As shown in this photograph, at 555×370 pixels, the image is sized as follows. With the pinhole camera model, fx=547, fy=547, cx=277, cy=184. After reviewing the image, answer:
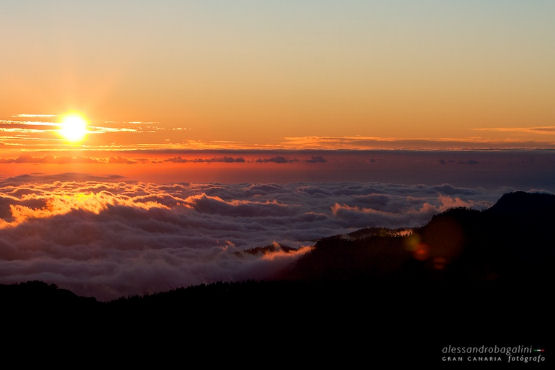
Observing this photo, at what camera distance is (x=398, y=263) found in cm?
15075

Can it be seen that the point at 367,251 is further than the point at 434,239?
Yes

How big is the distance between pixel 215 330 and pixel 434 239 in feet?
352

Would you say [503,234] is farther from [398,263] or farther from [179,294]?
[179,294]

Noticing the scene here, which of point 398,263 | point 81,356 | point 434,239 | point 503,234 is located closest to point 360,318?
point 81,356

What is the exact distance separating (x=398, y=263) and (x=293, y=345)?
3756 inches

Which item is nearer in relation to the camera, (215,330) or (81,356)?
(81,356)

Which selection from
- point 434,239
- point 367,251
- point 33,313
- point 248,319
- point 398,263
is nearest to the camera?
point 248,319

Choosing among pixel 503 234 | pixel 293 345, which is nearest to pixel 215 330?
Result: pixel 293 345

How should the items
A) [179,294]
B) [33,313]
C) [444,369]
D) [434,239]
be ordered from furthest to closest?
[434,239]
[179,294]
[33,313]
[444,369]

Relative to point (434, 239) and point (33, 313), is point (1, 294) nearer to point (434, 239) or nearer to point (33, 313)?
point (33, 313)

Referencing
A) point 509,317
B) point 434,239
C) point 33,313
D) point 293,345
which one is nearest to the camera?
point 293,345

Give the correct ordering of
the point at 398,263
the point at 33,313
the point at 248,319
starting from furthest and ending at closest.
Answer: the point at 398,263 → the point at 33,313 → the point at 248,319

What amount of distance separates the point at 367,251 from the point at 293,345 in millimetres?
122108

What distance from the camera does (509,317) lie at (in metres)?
66.8
